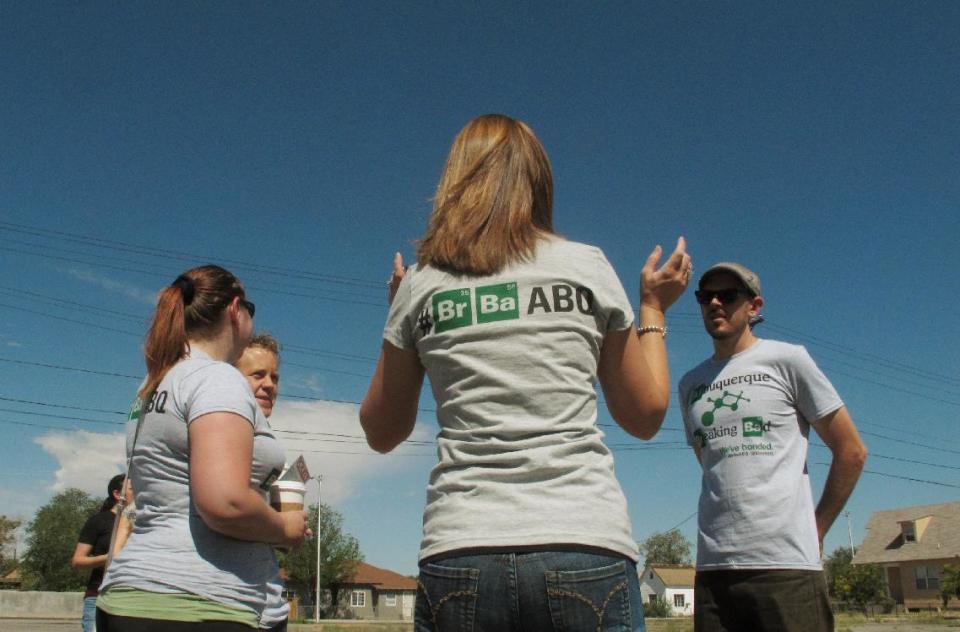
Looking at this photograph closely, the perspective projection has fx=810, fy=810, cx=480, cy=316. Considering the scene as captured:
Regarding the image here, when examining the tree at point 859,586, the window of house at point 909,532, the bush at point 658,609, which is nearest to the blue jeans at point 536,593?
the tree at point 859,586

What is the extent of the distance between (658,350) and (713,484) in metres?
1.83

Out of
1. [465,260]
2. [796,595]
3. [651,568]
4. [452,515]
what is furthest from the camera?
[651,568]

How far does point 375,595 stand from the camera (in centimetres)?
9244

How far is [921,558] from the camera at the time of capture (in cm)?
5781

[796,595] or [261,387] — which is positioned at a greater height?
[261,387]

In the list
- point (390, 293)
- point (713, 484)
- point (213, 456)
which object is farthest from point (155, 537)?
point (713, 484)

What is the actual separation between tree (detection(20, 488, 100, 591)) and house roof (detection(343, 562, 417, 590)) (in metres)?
27.9

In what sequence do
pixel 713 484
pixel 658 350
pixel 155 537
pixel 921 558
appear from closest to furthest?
pixel 658 350, pixel 155 537, pixel 713 484, pixel 921 558

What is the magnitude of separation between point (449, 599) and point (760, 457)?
237 centimetres

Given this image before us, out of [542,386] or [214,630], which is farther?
[214,630]

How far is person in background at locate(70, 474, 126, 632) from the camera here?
7.71 meters

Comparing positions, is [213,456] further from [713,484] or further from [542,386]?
[713,484]

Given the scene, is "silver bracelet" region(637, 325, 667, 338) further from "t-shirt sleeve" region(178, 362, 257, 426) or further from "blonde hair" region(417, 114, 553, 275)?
"t-shirt sleeve" region(178, 362, 257, 426)

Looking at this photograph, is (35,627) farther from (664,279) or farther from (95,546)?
(664,279)
